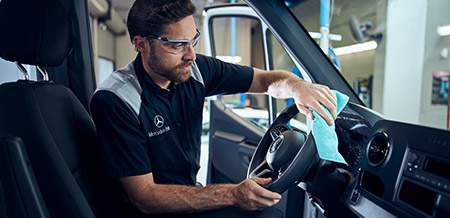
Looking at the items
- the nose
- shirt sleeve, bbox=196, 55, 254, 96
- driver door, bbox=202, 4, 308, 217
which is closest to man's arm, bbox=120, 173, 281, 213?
the nose

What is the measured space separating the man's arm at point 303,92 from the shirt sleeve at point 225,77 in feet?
0.39

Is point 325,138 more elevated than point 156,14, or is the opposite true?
point 156,14

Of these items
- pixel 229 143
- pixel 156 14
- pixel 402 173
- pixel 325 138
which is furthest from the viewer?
pixel 229 143

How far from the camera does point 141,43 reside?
1230 mm

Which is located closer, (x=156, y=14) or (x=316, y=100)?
(x=316, y=100)

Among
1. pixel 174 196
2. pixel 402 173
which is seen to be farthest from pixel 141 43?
pixel 402 173

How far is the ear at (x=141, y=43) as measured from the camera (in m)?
1.21

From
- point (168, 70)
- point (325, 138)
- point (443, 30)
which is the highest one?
point (443, 30)

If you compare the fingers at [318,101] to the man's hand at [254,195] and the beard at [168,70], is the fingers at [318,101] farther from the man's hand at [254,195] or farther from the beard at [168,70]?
the beard at [168,70]

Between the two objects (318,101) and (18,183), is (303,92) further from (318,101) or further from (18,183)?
(18,183)

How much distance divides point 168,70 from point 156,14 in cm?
21

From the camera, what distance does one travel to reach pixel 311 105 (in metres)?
0.92

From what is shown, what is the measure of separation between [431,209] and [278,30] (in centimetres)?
66

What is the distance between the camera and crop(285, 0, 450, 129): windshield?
3639 millimetres
